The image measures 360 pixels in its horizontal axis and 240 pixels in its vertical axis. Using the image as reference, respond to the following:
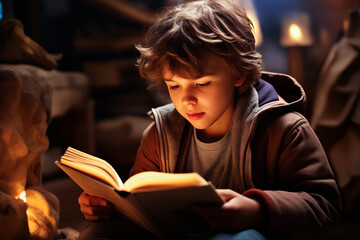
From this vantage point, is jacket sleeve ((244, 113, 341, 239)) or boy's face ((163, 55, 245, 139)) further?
boy's face ((163, 55, 245, 139))

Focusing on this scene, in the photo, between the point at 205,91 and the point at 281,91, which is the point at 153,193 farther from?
the point at 281,91

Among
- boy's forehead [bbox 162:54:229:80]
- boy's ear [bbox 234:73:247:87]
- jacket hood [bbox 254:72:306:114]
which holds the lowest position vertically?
jacket hood [bbox 254:72:306:114]

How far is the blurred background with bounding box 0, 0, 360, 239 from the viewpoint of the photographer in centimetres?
345

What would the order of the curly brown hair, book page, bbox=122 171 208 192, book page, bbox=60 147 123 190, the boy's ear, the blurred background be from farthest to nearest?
the blurred background
the boy's ear
the curly brown hair
book page, bbox=60 147 123 190
book page, bbox=122 171 208 192

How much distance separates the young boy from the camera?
1385 mm

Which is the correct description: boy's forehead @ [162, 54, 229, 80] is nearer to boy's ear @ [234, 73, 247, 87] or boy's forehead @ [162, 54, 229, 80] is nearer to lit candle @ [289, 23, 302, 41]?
boy's ear @ [234, 73, 247, 87]

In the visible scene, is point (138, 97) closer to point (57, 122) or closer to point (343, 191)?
point (57, 122)

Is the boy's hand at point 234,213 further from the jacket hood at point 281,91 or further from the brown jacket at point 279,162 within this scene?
the jacket hood at point 281,91

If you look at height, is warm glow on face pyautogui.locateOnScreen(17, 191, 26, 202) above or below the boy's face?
below

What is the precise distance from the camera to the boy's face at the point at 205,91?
1.56 metres

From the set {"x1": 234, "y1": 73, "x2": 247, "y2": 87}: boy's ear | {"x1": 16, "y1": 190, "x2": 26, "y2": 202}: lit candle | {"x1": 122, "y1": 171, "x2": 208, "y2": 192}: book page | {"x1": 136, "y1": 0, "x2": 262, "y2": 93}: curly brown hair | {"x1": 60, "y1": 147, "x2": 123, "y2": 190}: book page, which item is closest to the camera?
{"x1": 122, "y1": 171, "x2": 208, "y2": 192}: book page

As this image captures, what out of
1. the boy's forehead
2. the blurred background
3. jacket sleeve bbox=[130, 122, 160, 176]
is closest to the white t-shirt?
jacket sleeve bbox=[130, 122, 160, 176]

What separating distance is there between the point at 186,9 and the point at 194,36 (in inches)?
6.7

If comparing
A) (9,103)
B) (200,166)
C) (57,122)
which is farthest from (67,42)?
(200,166)
